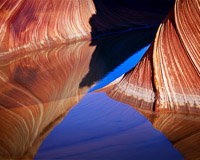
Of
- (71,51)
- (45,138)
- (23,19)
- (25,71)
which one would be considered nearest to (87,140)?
(45,138)

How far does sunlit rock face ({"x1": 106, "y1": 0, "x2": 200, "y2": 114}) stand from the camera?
0.88m

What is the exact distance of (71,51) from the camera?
183cm

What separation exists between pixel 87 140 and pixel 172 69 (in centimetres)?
30

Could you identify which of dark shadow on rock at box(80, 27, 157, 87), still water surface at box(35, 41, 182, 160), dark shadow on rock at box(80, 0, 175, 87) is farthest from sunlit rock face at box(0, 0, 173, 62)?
still water surface at box(35, 41, 182, 160)

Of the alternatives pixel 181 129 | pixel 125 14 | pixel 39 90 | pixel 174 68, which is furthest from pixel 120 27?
pixel 181 129

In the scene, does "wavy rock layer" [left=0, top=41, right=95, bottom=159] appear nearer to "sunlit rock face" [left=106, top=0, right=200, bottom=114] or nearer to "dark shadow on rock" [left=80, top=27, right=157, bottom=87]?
"dark shadow on rock" [left=80, top=27, right=157, bottom=87]

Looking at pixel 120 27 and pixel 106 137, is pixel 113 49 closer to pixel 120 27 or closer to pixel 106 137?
pixel 120 27

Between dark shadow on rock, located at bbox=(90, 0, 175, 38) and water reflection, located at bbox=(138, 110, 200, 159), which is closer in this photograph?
water reflection, located at bbox=(138, 110, 200, 159)

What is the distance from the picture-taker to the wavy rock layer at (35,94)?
85 centimetres

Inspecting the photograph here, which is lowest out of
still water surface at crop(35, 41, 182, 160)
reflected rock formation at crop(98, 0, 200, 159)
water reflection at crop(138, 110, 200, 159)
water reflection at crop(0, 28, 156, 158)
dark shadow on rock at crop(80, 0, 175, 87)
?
dark shadow on rock at crop(80, 0, 175, 87)

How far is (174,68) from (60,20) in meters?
1.30

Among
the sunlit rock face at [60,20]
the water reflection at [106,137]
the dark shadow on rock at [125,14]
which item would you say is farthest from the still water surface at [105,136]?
the dark shadow on rock at [125,14]

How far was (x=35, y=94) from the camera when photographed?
3.84ft

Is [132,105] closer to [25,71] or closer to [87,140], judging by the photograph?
[87,140]
